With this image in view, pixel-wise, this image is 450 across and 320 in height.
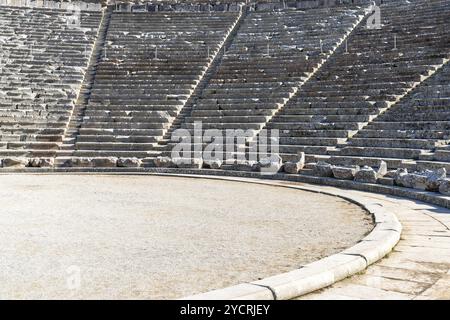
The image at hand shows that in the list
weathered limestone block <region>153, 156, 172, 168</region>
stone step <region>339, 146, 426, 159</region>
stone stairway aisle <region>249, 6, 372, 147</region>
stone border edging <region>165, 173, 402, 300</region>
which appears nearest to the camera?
stone border edging <region>165, 173, 402, 300</region>

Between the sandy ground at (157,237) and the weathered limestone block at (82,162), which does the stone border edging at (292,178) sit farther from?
the sandy ground at (157,237)

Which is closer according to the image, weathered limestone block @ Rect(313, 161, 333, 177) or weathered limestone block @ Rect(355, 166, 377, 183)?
weathered limestone block @ Rect(355, 166, 377, 183)

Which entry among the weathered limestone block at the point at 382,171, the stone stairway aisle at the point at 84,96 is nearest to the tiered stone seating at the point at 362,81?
the weathered limestone block at the point at 382,171

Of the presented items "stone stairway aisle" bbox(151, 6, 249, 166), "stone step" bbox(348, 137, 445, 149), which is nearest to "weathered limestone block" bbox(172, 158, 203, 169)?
"stone stairway aisle" bbox(151, 6, 249, 166)

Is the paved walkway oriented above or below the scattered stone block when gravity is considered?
below

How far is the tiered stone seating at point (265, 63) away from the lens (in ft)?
58.6

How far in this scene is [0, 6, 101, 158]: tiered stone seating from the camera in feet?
59.1

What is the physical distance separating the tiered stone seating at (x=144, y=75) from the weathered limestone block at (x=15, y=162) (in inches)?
61.6

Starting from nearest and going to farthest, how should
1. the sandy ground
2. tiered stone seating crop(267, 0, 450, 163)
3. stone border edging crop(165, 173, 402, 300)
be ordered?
stone border edging crop(165, 173, 402, 300), the sandy ground, tiered stone seating crop(267, 0, 450, 163)

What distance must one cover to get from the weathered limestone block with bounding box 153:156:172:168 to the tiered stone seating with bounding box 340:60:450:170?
5305 mm

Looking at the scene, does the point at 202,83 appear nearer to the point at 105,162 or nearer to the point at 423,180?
the point at 105,162

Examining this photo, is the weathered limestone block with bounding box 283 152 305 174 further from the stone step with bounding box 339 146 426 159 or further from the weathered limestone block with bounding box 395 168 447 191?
the weathered limestone block with bounding box 395 168 447 191

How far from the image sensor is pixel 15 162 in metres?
16.2
